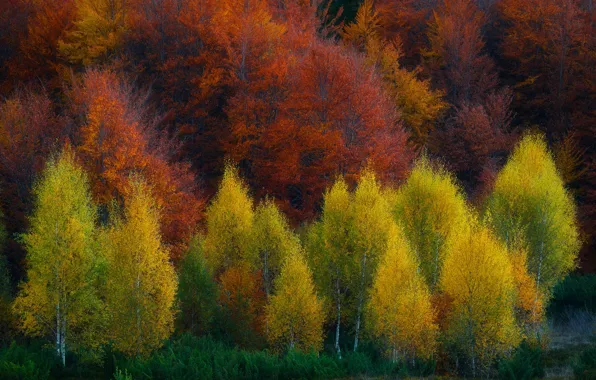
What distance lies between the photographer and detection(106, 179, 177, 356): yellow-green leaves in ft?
105

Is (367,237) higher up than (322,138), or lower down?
lower down

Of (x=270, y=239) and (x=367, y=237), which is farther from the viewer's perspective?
(x=270, y=239)

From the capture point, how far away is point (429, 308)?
32062 mm

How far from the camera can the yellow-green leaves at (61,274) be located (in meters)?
33.1

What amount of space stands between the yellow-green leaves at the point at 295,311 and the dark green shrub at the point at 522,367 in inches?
305

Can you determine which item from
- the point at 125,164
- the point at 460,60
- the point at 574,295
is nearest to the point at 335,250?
the point at 125,164

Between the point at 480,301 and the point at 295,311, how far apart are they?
24.7ft

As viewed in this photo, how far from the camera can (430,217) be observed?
3988 cm

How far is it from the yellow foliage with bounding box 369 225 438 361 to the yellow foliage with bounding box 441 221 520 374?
1.05m

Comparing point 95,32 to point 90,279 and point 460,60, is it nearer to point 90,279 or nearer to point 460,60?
point 90,279

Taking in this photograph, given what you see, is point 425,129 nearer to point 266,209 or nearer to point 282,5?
point 282,5

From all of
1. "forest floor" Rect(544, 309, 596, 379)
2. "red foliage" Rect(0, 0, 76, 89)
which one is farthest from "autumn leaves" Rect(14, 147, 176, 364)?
"red foliage" Rect(0, 0, 76, 89)

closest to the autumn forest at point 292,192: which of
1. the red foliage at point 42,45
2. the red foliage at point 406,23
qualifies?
the red foliage at point 42,45

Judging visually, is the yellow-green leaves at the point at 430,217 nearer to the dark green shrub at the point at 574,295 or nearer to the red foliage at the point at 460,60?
the dark green shrub at the point at 574,295
